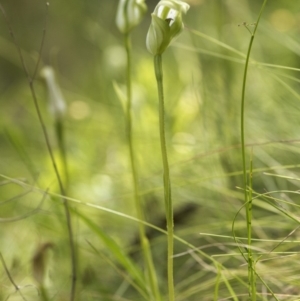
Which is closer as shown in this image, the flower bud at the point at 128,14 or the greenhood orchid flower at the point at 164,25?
the greenhood orchid flower at the point at 164,25

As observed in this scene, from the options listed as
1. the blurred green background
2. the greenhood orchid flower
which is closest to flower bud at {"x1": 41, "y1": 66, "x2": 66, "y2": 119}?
the blurred green background

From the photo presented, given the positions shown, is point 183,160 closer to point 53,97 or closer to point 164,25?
point 53,97

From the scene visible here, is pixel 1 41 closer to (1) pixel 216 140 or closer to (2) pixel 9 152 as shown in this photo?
(2) pixel 9 152

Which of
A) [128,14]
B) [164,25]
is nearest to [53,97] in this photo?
[128,14]

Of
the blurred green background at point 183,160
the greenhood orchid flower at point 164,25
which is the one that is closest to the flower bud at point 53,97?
the blurred green background at point 183,160

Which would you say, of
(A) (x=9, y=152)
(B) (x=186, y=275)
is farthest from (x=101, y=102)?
(B) (x=186, y=275)

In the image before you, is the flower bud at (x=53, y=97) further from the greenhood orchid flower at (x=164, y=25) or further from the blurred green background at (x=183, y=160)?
the greenhood orchid flower at (x=164, y=25)
